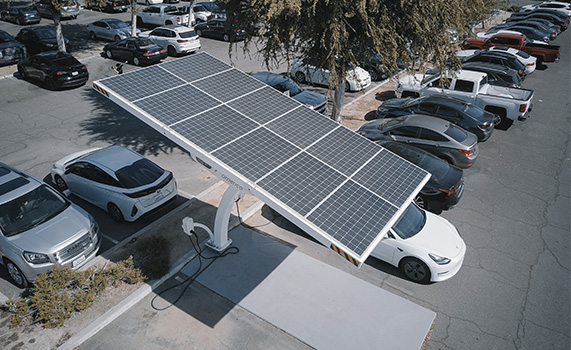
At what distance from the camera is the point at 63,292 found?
302 inches

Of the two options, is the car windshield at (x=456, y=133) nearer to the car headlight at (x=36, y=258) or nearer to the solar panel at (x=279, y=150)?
the solar panel at (x=279, y=150)

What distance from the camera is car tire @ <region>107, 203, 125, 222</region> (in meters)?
10.2

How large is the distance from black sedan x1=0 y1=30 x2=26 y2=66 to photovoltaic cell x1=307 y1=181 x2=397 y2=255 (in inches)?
870

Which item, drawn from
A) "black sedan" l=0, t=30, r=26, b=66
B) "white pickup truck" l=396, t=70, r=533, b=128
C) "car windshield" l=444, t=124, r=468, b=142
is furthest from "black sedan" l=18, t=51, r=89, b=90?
"car windshield" l=444, t=124, r=468, b=142

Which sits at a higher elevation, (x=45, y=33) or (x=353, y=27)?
(x=353, y=27)

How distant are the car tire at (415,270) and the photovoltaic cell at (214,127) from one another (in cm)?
449

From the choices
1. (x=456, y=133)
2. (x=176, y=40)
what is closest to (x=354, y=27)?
(x=456, y=133)

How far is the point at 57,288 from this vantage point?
7.66m

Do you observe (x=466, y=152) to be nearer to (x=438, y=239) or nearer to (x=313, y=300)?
(x=438, y=239)

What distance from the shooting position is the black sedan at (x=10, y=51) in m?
21.0

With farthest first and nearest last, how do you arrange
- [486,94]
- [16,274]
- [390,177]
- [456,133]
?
1. [486,94]
2. [456,133]
3. [16,274]
4. [390,177]

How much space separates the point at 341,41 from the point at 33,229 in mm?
8438

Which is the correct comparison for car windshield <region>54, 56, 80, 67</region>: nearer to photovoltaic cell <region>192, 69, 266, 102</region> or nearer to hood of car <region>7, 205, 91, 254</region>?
hood of car <region>7, 205, 91, 254</region>

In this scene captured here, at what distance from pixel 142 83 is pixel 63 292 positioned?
4.41 meters
